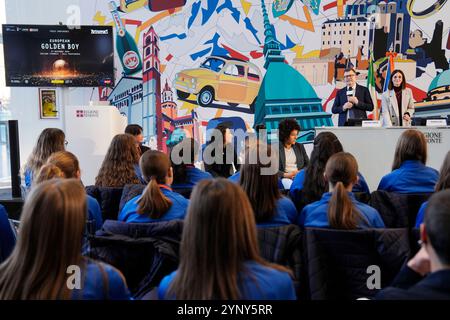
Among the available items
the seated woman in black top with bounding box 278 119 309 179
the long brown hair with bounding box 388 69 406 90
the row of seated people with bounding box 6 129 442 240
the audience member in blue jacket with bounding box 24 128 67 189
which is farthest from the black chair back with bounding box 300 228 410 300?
the long brown hair with bounding box 388 69 406 90

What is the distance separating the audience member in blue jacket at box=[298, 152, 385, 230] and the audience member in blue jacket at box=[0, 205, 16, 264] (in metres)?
1.49

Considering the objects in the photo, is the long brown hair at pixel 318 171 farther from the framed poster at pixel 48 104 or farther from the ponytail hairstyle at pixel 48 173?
the framed poster at pixel 48 104

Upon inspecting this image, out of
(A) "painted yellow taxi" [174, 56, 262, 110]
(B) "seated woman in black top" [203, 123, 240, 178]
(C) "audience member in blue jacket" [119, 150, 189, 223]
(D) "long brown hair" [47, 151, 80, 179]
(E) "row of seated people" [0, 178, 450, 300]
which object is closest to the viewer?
(E) "row of seated people" [0, 178, 450, 300]

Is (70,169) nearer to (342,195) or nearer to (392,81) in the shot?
(342,195)

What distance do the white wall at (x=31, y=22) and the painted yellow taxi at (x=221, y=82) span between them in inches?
68.0

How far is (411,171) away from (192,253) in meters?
1.92

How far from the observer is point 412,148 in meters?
2.59

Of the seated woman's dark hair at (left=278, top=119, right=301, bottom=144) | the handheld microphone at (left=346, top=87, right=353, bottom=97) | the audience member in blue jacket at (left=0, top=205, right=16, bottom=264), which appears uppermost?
the handheld microphone at (left=346, top=87, right=353, bottom=97)

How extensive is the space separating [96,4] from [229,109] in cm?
256

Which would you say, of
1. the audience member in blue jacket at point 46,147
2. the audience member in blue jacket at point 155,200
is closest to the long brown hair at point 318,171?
the audience member in blue jacket at point 155,200

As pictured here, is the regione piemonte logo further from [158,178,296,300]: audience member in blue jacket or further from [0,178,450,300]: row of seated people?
[158,178,296,300]: audience member in blue jacket

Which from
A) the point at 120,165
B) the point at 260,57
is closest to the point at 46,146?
the point at 120,165

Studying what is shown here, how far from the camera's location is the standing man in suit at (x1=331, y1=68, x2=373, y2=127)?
5.97 m

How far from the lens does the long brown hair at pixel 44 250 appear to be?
1.08 m
